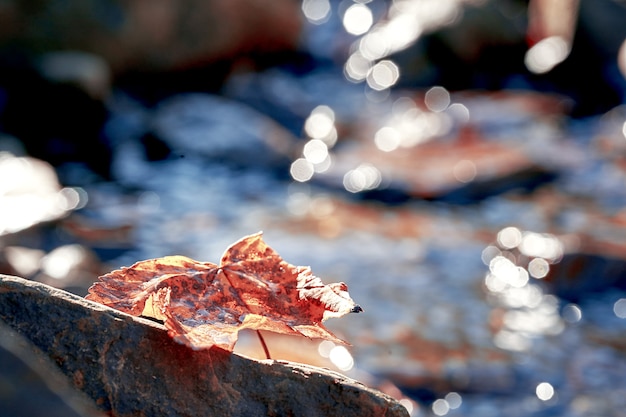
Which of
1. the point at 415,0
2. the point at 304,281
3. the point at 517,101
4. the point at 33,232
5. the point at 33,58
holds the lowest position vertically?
the point at 304,281

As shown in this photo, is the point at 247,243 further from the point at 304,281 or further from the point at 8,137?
the point at 8,137

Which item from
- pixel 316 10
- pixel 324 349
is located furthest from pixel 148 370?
pixel 316 10

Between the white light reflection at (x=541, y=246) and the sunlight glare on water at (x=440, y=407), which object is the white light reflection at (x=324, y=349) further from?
the white light reflection at (x=541, y=246)

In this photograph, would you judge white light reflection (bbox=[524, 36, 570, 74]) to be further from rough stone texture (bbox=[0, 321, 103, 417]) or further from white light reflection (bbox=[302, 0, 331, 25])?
rough stone texture (bbox=[0, 321, 103, 417])

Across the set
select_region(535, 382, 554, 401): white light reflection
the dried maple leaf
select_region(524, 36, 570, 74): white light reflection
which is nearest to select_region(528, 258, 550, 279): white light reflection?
select_region(535, 382, 554, 401): white light reflection

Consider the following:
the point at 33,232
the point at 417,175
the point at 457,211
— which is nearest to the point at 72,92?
the point at 33,232
